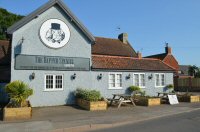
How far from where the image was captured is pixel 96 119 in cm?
1373

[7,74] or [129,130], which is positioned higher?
[7,74]

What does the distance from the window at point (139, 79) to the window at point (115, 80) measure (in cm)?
172

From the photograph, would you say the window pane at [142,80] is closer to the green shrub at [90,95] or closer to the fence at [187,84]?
the green shrub at [90,95]

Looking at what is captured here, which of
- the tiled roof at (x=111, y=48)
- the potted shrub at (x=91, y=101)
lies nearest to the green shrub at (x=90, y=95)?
the potted shrub at (x=91, y=101)

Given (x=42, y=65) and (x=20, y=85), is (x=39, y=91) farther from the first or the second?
(x=20, y=85)

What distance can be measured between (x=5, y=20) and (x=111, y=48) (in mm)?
19484

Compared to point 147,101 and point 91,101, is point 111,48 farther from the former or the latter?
point 91,101

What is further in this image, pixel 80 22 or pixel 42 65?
pixel 80 22

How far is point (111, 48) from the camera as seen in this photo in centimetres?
3219

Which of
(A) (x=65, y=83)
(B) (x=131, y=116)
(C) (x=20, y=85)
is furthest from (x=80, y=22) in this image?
(B) (x=131, y=116)

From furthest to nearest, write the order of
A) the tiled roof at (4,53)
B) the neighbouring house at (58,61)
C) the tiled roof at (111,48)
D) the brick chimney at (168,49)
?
the brick chimney at (168,49) → the tiled roof at (111,48) → the tiled roof at (4,53) → the neighbouring house at (58,61)

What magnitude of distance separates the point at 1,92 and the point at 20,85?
19.1ft

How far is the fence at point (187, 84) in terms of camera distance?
135ft

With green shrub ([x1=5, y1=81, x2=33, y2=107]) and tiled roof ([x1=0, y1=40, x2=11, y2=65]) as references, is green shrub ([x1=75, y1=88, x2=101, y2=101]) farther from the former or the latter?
tiled roof ([x1=0, y1=40, x2=11, y2=65])
